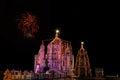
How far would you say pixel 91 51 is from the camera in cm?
4828

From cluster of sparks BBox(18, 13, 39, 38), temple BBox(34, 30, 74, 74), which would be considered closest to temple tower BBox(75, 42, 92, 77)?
temple BBox(34, 30, 74, 74)

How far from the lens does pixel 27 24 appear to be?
34.8 metres

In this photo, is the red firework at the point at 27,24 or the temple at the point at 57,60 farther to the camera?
the temple at the point at 57,60

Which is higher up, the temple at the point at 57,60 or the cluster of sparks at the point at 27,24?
the cluster of sparks at the point at 27,24

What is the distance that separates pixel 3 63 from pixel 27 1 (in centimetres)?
911

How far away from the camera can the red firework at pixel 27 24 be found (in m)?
34.9

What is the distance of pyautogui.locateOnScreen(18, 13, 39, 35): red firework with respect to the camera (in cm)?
3494

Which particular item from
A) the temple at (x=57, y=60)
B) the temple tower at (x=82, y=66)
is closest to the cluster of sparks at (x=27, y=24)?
the temple at (x=57, y=60)

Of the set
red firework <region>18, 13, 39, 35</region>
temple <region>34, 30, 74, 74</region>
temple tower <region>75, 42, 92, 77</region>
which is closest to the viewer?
red firework <region>18, 13, 39, 35</region>

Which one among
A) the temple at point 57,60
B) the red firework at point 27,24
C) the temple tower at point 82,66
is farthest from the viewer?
the temple tower at point 82,66

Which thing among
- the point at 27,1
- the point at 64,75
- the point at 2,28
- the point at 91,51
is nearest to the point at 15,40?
the point at 2,28

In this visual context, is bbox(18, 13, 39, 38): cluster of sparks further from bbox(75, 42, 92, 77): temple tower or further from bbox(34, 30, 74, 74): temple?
bbox(75, 42, 92, 77): temple tower

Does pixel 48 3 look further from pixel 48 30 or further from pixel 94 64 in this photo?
pixel 94 64

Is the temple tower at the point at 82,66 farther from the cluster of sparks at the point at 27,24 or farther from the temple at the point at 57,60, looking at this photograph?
the cluster of sparks at the point at 27,24
